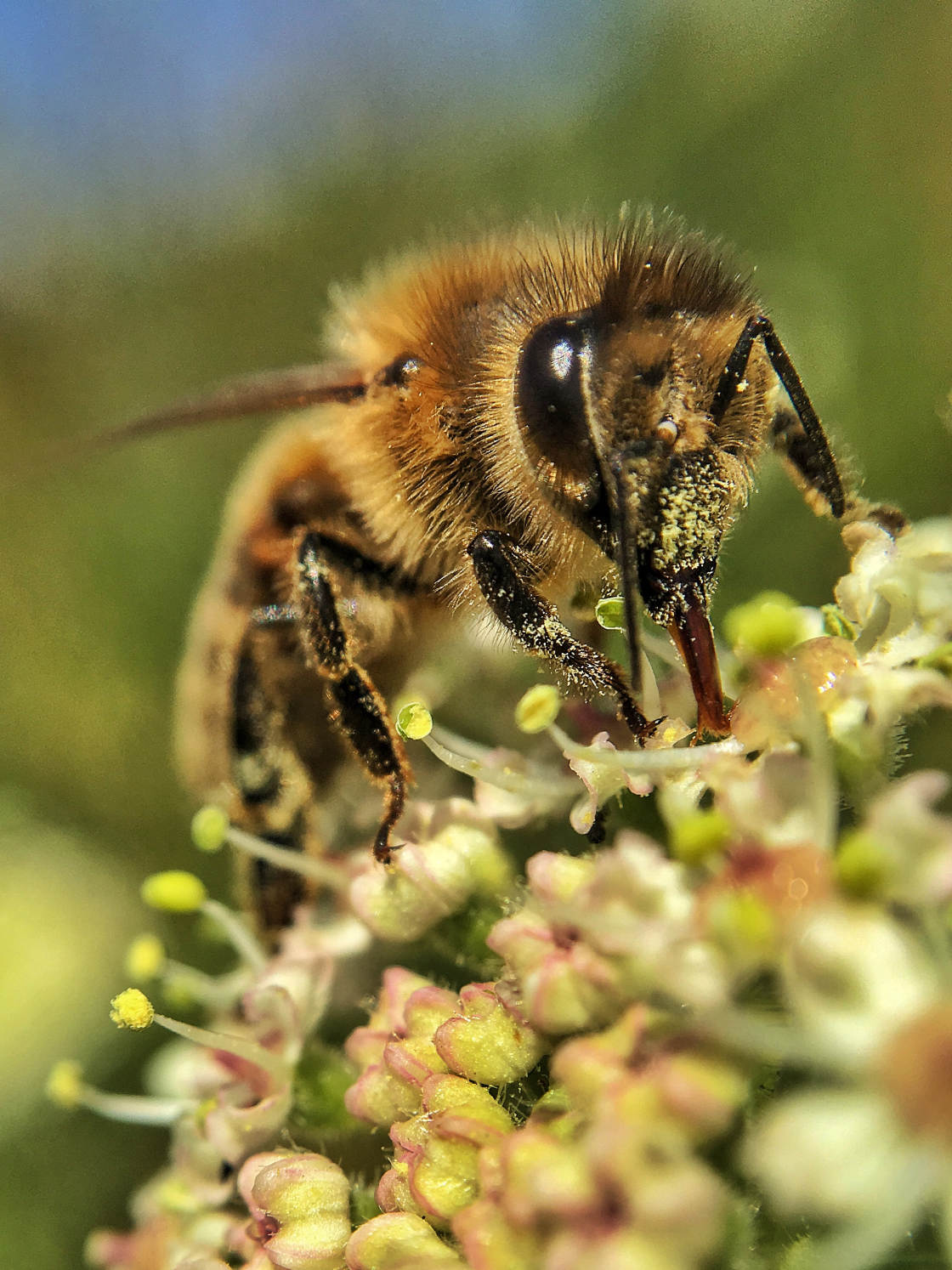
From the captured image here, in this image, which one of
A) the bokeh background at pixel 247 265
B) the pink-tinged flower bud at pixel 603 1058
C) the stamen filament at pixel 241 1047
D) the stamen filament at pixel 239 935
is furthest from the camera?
the bokeh background at pixel 247 265

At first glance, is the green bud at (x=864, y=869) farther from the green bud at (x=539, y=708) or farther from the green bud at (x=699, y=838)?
the green bud at (x=539, y=708)

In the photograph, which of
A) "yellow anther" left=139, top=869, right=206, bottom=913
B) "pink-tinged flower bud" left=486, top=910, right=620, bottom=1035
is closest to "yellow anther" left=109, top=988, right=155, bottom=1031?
"yellow anther" left=139, top=869, right=206, bottom=913

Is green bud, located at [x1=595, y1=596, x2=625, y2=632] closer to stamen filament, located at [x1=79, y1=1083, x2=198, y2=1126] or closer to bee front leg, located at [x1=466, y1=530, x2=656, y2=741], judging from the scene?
bee front leg, located at [x1=466, y1=530, x2=656, y2=741]

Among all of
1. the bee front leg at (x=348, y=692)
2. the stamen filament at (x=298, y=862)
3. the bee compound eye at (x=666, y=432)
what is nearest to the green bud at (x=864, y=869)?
the bee compound eye at (x=666, y=432)

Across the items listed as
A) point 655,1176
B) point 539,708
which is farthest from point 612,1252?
point 539,708

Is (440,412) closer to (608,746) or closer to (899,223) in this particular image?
(608,746)
